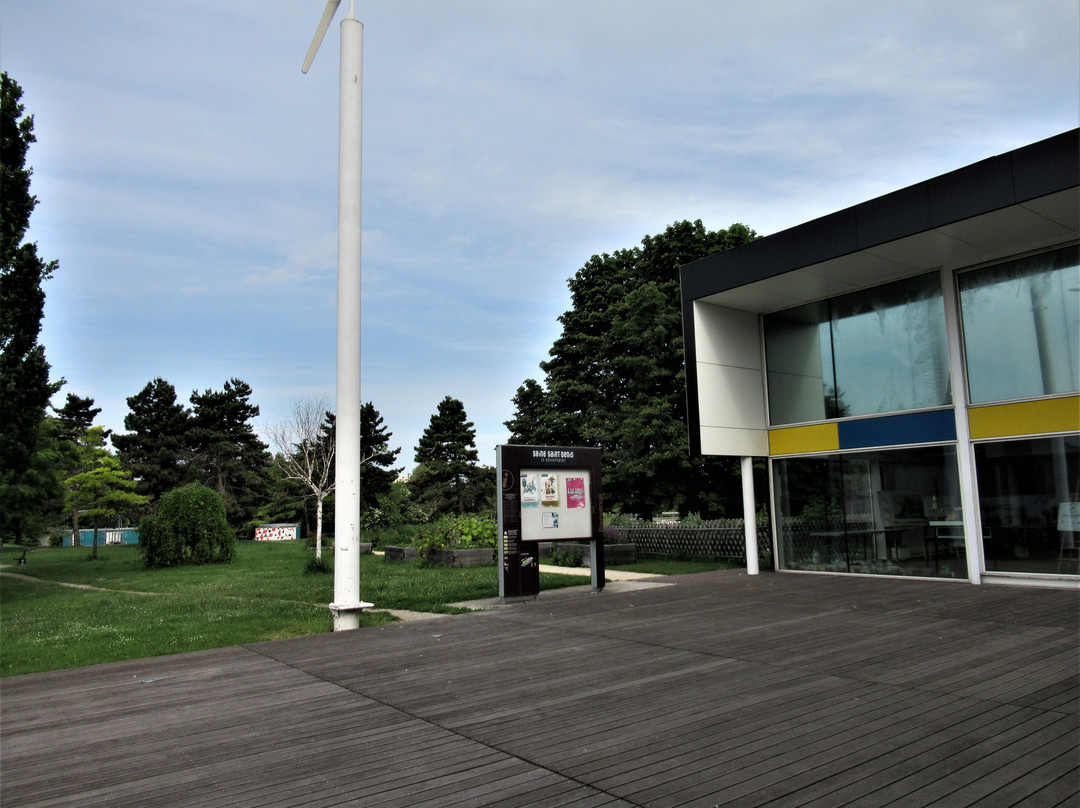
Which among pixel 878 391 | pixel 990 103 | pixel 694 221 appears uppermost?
pixel 694 221

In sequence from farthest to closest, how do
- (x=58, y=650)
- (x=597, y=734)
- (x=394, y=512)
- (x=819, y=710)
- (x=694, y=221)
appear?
(x=394, y=512) < (x=694, y=221) < (x=58, y=650) < (x=819, y=710) < (x=597, y=734)

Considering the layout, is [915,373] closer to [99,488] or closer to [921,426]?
[921,426]

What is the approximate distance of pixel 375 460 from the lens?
50.2m

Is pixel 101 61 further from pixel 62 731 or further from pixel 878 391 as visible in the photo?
pixel 878 391

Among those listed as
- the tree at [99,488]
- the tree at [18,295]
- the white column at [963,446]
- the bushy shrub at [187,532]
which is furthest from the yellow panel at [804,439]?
the tree at [99,488]

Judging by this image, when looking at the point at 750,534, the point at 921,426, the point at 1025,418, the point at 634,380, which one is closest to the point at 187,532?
the point at 634,380

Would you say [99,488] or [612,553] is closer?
[612,553]

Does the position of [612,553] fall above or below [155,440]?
below

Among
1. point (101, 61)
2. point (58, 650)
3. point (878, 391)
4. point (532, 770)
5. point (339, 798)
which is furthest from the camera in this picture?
point (878, 391)

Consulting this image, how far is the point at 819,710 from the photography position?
16.4ft

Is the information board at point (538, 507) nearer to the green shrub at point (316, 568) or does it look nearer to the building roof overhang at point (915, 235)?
the building roof overhang at point (915, 235)

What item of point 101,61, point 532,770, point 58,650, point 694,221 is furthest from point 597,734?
point 694,221

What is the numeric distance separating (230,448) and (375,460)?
14156 millimetres

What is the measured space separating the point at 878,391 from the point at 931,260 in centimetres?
278
